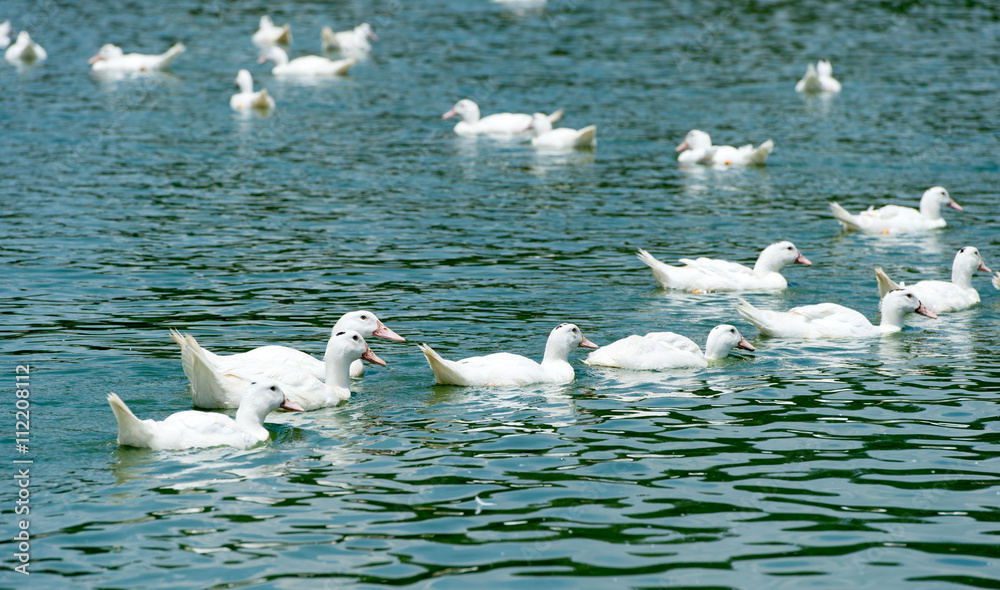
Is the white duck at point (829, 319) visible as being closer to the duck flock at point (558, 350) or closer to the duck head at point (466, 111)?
the duck flock at point (558, 350)

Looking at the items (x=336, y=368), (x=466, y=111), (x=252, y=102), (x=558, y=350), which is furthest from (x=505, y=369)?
(x=252, y=102)

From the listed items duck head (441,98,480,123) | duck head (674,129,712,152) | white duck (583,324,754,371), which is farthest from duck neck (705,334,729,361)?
duck head (441,98,480,123)

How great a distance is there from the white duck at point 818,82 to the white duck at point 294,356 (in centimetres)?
2189

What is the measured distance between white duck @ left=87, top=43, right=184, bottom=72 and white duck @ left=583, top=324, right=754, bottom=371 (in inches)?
1006

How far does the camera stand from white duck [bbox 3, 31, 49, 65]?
36.4 meters

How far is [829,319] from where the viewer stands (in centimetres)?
1423

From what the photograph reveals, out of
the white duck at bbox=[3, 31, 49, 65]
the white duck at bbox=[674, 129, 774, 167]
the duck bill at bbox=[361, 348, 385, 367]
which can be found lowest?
the duck bill at bbox=[361, 348, 385, 367]

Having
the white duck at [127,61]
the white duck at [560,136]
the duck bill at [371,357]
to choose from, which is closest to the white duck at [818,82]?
the white duck at [560,136]

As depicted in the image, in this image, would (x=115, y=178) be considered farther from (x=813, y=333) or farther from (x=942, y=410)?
(x=942, y=410)

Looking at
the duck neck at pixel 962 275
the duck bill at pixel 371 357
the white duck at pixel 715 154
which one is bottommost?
the duck bill at pixel 371 357

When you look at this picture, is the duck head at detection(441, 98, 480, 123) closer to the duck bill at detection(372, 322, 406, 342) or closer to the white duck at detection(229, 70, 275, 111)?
the white duck at detection(229, 70, 275, 111)

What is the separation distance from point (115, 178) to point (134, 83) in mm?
11793

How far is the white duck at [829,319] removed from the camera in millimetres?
14211

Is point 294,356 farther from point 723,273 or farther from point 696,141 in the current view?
point 696,141
